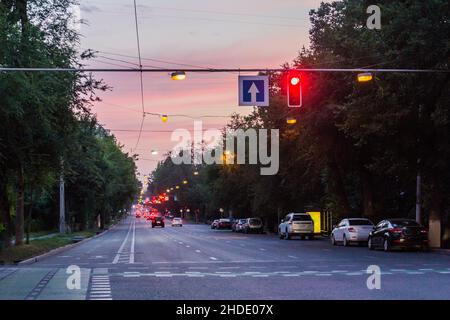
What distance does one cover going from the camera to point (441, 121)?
92.2 feet

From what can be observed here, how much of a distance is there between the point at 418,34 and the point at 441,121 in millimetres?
3795

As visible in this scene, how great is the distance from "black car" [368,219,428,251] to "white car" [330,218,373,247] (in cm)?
503

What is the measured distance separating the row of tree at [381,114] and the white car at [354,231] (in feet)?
10.8

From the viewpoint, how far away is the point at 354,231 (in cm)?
3784

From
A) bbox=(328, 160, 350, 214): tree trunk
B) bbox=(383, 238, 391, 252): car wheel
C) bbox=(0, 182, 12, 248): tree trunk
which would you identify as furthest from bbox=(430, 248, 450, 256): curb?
bbox=(0, 182, 12, 248): tree trunk

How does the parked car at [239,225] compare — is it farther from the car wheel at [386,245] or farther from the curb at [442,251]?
the curb at [442,251]

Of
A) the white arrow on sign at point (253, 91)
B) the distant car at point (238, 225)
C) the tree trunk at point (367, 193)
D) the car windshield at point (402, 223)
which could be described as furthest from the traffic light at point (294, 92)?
the distant car at point (238, 225)

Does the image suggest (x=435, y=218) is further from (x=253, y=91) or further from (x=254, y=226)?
(x=254, y=226)

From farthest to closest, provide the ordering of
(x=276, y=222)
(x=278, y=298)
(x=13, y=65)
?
(x=276, y=222), (x=13, y=65), (x=278, y=298)

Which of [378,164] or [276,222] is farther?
[276,222]

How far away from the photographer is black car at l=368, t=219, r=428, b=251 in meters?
31.5
